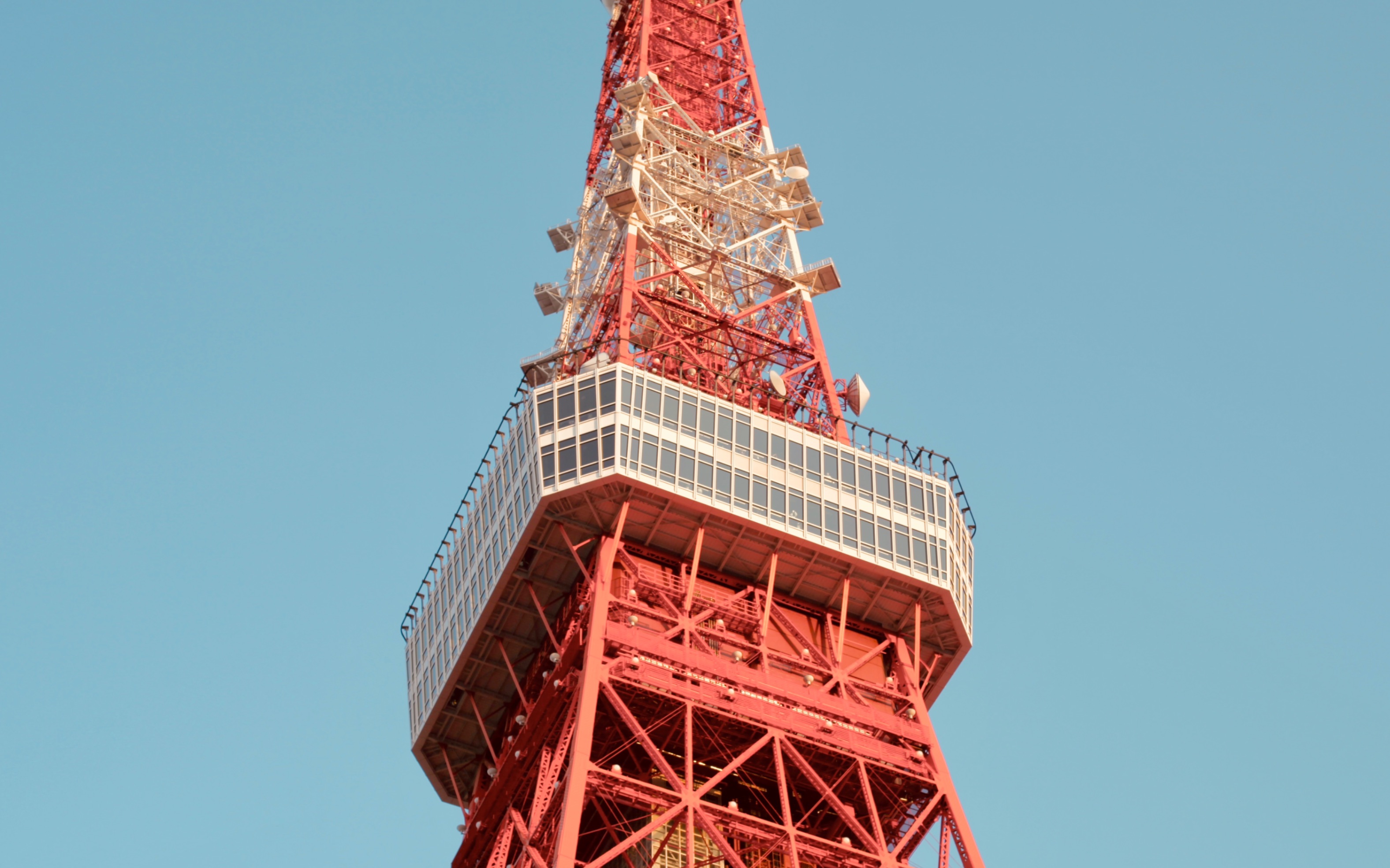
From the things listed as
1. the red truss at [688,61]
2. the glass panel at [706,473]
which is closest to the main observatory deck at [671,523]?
the glass panel at [706,473]

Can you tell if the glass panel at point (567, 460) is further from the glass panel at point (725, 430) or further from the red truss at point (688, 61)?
the red truss at point (688, 61)

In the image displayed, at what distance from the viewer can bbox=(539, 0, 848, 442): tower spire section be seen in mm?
84750

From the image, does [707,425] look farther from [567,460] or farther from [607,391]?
[567,460]

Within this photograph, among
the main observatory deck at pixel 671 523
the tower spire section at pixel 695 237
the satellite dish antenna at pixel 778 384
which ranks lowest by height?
the main observatory deck at pixel 671 523

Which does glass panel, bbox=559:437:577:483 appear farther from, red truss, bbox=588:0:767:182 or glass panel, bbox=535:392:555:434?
red truss, bbox=588:0:767:182

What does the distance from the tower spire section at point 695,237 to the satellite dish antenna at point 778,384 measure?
0.22 ft

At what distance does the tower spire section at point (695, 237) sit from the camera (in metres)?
84.8

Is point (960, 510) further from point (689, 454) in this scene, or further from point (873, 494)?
point (689, 454)

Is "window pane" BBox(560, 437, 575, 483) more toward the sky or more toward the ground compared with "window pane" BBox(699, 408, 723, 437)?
more toward the ground

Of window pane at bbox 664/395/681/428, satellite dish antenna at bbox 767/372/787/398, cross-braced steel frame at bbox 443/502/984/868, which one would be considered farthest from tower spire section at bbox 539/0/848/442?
cross-braced steel frame at bbox 443/502/984/868

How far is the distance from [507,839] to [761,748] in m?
8.72

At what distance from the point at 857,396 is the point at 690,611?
16.4 meters

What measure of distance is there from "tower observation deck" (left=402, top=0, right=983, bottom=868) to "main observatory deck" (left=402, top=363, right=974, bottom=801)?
101mm

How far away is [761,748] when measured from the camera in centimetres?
6906
